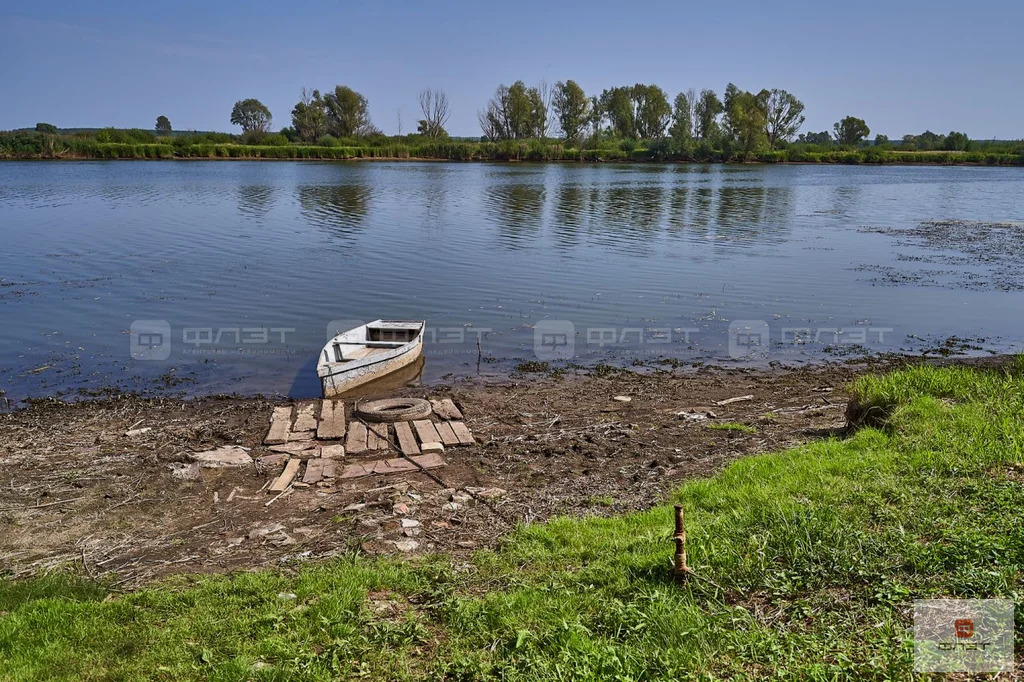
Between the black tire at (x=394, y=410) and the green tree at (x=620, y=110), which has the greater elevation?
the green tree at (x=620, y=110)

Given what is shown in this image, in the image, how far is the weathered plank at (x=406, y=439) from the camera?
953 cm

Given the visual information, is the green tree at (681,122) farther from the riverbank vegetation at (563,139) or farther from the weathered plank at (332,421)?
the weathered plank at (332,421)

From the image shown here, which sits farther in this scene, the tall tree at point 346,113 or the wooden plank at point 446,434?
the tall tree at point 346,113

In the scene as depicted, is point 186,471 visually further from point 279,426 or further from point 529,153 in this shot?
point 529,153

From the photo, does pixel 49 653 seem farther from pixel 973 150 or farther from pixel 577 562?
pixel 973 150

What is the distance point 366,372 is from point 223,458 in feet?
12.9

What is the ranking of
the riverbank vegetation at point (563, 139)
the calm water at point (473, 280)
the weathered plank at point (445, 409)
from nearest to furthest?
the weathered plank at point (445, 409) → the calm water at point (473, 280) → the riverbank vegetation at point (563, 139)

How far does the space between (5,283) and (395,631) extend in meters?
21.0

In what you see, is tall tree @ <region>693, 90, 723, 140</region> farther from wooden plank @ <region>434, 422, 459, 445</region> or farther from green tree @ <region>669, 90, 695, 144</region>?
wooden plank @ <region>434, 422, 459, 445</region>

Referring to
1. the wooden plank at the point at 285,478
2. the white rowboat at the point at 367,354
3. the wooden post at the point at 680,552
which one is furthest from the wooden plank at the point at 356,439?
the wooden post at the point at 680,552

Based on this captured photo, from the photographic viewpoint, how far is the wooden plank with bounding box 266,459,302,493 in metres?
8.34

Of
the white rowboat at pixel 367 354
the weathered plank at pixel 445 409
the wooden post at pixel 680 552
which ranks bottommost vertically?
the weathered plank at pixel 445 409

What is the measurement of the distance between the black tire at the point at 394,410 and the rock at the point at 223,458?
2.00 m

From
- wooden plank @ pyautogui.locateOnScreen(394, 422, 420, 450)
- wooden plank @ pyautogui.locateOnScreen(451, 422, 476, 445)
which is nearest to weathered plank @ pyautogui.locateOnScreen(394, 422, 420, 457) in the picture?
wooden plank @ pyautogui.locateOnScreen(394, 422, 420, 450)
